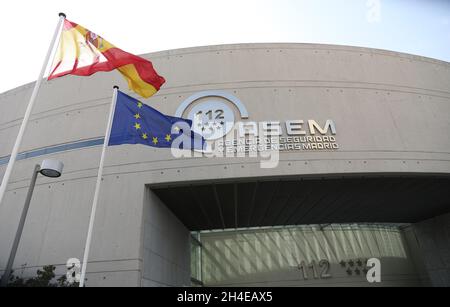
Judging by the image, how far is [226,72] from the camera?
1312 cm

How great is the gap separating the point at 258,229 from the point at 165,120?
426 inches

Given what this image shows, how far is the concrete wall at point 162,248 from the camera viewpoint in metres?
10.3

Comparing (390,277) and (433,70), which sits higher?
(433,70)

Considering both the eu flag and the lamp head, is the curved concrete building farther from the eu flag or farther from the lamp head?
the lamp head

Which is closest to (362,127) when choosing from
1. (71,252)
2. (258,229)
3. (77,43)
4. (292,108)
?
(292,108)

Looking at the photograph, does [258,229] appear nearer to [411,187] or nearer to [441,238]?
[411,187]

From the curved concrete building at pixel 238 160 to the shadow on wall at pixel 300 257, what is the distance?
23cm

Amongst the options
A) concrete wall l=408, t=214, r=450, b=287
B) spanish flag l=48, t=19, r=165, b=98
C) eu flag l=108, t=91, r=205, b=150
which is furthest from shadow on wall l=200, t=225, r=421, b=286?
spanish flag l=48, t=19, r=165, b=98

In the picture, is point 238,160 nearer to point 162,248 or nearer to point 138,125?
point 138,125

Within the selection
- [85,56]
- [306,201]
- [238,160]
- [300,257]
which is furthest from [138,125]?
[300,257]

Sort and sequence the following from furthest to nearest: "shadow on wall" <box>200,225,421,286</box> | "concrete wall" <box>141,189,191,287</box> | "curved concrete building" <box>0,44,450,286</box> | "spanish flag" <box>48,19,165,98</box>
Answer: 1. "shadow on wall" <box>200,225,421,286</box>
2. "curved concrete building" <box>0,44,450,286</box>
3. "concrete wall" <box>141,189,191,287</box>
4. "spanish flag" <box>48,19,165,98</box>

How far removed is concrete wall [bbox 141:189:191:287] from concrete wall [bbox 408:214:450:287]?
1335cm

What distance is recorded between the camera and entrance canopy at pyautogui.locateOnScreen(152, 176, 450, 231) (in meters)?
11.8

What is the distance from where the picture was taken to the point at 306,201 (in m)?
13.7
